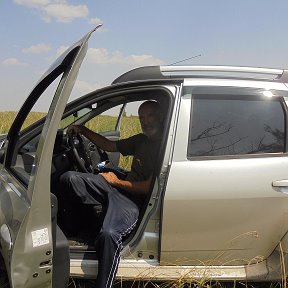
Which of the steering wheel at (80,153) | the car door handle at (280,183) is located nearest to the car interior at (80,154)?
the steering wheel at (80,153)

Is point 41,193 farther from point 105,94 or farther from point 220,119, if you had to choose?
point 220,119

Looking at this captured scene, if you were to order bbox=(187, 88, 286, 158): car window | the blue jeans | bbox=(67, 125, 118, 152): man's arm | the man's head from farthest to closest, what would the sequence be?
bbox=(67, 125, 118, 152): man's arm < the man's head < bbox=(187, 88, 286, 158): car window < the blue jeans

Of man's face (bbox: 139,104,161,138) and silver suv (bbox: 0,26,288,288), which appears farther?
man's face (bbox: 139,104,161,138)

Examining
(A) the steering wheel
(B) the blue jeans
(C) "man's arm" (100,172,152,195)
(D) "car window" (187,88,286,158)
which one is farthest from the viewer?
(A) the steering wheel

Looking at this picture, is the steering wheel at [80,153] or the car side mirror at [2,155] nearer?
the car side mirror at [2,155]

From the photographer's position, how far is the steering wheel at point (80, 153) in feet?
11.0

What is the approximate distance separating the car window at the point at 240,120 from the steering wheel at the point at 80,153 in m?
1.10

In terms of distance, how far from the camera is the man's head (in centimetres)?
311

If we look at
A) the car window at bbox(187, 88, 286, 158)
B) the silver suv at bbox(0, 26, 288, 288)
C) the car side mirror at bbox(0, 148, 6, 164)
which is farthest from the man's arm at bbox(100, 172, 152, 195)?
the car side mirror at bbox(0, 148, 6, 164)

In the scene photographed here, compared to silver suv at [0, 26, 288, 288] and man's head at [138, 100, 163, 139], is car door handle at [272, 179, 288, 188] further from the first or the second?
man's head at [138, 100, 163, 139]

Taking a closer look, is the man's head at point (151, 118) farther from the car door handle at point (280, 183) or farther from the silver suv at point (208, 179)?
the car door handle at point (280, 183)

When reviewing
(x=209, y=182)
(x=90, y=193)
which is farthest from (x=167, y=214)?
(x=90, y=193)

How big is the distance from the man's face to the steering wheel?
0.60 metres

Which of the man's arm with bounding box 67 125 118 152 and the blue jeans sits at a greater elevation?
the man's arm with bounding box 67 125 118 152
